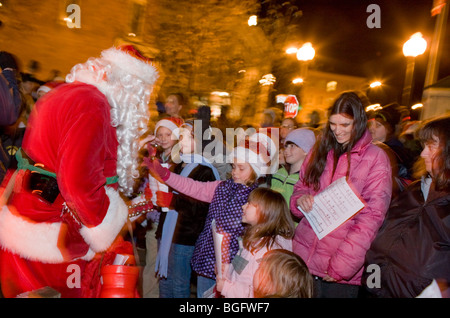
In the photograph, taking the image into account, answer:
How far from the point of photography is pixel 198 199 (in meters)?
3.33

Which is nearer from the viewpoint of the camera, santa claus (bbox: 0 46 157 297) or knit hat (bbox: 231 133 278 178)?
santa claus (bbox: 0 46 157 297)

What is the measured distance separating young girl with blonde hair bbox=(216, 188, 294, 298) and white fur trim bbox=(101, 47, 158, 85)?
1307mm

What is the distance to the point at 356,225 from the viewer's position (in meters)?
2.49

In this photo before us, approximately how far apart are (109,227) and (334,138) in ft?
6.37

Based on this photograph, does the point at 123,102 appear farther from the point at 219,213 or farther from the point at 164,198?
the point at 164,198

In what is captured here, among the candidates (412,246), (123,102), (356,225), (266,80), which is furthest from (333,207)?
(266,80)

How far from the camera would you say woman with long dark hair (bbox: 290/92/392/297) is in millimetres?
2447

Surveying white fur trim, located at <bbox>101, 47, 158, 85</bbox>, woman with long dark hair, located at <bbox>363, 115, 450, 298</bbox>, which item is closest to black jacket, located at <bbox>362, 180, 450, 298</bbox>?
woman with long dark hair, located at <bbox>363, 115, 450, 298</bbox>

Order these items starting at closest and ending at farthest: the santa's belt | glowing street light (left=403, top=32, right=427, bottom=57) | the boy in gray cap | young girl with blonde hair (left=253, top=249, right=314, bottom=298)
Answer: the santa's belt < young girl with blonde hair (left=253, top=249, right=314, bottom=298) < the boy in gray cap < glowing street light (left=403, top=32, right=427, bottom=57)

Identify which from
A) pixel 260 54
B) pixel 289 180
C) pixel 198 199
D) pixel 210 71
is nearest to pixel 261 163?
pixel 289 180

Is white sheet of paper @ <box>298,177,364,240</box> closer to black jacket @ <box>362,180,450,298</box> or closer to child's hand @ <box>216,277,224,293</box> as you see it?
black jacket @ <box>362,180,450,298</box>

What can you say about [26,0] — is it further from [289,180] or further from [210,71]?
[289,180]

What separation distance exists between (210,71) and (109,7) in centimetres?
306

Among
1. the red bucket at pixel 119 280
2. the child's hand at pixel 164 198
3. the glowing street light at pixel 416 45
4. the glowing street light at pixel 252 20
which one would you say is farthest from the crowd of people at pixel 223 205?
the glowing street light at pixel 416 45
